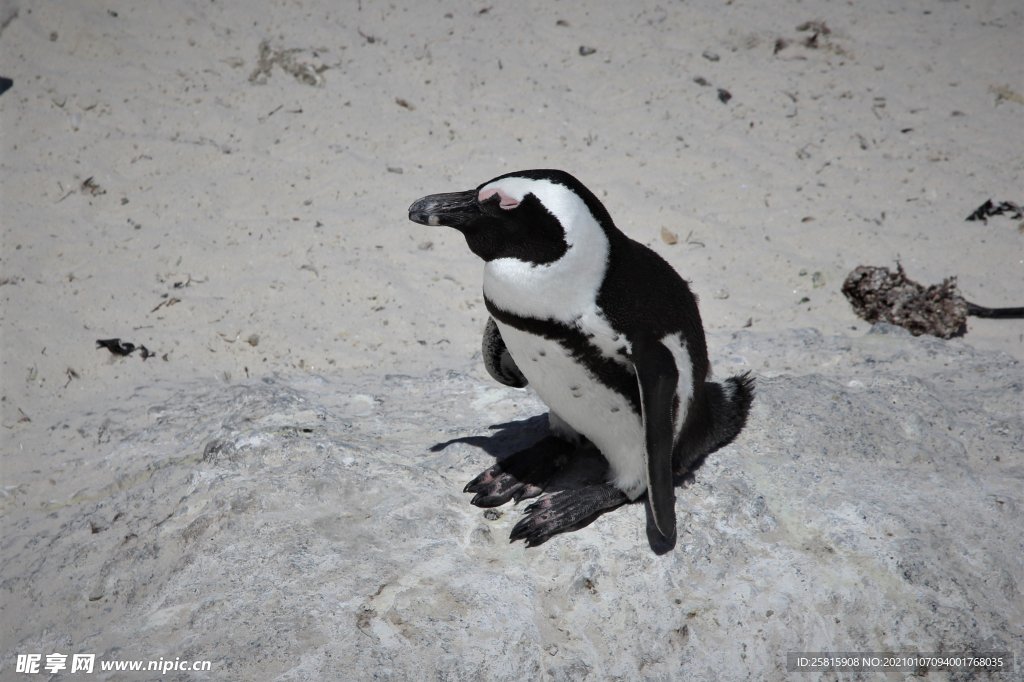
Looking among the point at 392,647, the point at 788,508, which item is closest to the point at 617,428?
the point at 788,508

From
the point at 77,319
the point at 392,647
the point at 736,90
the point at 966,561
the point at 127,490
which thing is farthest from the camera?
the point at 736,90

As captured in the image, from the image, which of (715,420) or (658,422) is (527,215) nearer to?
(658,422)

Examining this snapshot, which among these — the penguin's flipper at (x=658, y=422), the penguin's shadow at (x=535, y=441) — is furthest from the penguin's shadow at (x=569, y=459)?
the penguin's flipper at (x=658, y=422)

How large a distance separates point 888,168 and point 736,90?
132 cm

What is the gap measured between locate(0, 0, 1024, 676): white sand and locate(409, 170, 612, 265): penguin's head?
1042 mm

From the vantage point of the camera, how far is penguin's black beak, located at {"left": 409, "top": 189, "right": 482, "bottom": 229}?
2.05 metres

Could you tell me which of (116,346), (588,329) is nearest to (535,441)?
(588,329)

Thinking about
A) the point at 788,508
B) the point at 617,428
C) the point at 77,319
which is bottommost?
the point at 77,319

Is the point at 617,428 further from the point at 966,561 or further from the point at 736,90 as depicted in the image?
the point at 736,90

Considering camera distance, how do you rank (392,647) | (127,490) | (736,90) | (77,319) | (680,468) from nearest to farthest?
(392,647) < (680,468) < (127,490) < (77,319) < (736,90)

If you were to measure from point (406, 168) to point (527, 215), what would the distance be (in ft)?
10.7

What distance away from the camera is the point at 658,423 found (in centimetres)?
195

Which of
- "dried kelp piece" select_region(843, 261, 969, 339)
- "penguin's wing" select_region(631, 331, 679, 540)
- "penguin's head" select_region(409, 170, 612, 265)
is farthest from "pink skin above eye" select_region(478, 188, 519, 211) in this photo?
"dried kelp piece" select_region(843, 261, 969, 339)

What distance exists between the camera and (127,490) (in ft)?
8.04
